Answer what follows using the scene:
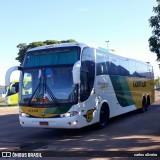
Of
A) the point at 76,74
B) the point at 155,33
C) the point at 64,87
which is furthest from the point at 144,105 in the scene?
the point at 76,74

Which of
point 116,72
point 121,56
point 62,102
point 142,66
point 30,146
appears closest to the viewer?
point 30,146

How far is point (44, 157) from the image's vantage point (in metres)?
8.34

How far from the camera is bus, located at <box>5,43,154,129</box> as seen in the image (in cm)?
1070

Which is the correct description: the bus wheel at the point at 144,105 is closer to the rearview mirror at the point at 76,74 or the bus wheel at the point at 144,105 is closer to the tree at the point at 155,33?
the tree at the point at 155,33

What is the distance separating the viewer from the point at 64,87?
10.8m

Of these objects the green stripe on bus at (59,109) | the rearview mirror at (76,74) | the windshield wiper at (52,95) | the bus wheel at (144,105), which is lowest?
the bus wheel at (144,105)

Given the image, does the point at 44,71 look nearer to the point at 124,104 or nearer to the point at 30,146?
the point at 30,146

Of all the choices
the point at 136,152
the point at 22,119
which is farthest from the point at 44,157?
the point at 22,119

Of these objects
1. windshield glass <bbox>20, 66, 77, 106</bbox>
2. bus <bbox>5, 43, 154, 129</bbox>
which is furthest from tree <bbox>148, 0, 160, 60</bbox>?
windshield glass <bbox>20, 66, 77, 106</bbox>

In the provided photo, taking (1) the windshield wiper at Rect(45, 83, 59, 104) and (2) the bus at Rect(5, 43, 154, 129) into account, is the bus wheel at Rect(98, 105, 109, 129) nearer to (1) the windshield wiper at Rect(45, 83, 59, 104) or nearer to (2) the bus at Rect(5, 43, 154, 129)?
(2) the bus at Rect(5, 43, 154, 129)

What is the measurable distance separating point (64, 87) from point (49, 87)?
22.0 inches

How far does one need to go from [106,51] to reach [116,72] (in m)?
1.50

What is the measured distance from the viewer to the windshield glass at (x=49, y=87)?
35.2 ft

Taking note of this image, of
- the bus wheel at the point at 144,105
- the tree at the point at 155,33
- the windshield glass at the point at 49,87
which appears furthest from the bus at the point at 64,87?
the bus wheel at the point at 144,105
